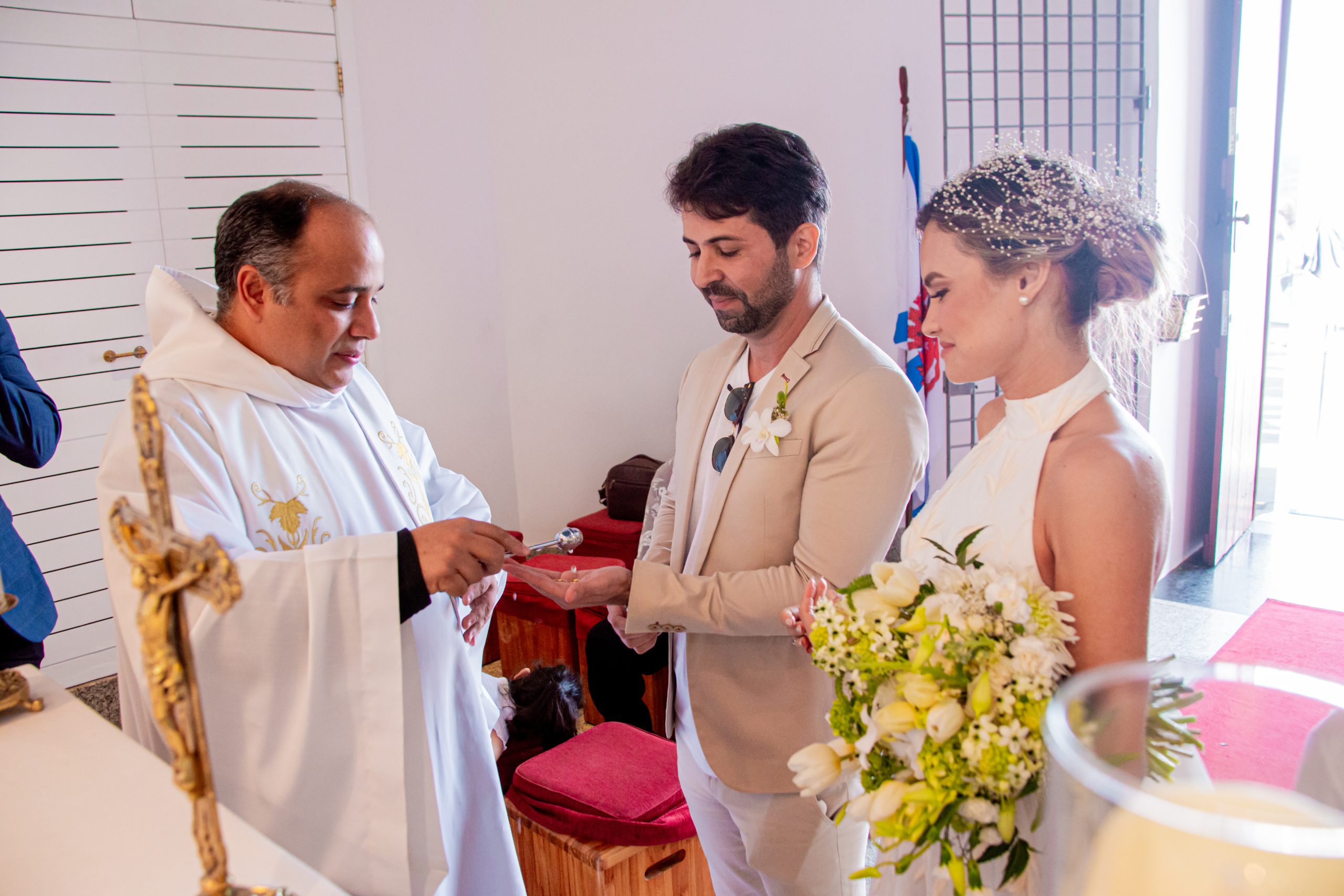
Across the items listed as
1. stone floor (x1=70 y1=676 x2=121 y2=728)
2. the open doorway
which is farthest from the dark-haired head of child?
the open doorway

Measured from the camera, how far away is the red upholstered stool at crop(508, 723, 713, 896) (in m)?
2.20

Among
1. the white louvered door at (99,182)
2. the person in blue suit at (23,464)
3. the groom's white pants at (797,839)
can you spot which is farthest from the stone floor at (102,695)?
the groom's white pants at (797,839)

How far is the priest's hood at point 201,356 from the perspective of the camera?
5.65 ft

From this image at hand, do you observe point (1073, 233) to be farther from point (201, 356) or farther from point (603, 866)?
point (603, 866)

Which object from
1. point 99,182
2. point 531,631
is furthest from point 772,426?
point 99,182

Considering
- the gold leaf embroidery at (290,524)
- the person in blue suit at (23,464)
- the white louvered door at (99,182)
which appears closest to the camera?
the gold leaf embroidery at (290,524)

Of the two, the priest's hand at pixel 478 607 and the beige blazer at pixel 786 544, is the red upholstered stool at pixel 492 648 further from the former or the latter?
the beige blazer at pixel 786 544

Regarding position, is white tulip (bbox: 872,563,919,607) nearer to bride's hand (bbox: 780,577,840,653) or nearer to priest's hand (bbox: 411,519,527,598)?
bride's hand (bbox: 780,577,840,653)

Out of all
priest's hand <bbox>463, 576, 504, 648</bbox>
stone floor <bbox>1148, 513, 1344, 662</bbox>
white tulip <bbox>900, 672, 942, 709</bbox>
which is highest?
white tulip <bbox>900, 672, 942, 709</bbox>

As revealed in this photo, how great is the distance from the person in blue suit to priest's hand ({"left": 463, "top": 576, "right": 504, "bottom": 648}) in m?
1.04

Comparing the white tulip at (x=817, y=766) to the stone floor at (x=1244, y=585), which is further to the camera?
the stone floor at (x=1244, y=585)

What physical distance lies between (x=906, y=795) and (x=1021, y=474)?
1.69 ft

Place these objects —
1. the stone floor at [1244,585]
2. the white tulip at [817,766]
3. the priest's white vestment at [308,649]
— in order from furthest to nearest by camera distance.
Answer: the stone floor at [1244,585], the priest's white vestment at [308,649], the white tulip at [817,766]

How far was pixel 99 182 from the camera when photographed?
3736 millimetres
